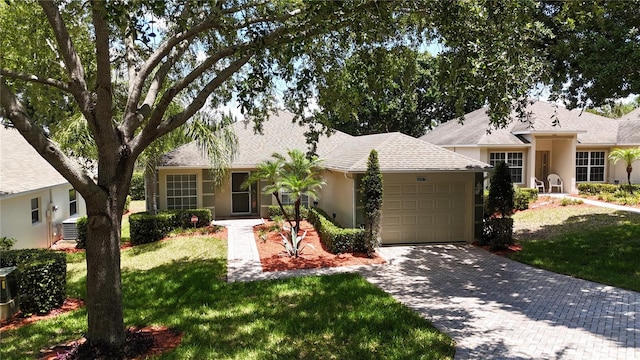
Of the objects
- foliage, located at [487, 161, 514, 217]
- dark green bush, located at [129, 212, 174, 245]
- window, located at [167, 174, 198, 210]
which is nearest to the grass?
dark green bush, located at [129, 212, 174, 245]

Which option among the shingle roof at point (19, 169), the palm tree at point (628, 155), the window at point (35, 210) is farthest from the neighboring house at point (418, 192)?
the palm tree at point (628, 155)

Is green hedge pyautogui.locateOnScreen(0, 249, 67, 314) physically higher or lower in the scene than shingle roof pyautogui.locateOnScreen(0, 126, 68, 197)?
lower

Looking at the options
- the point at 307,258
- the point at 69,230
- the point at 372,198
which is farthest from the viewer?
the point at 69,230

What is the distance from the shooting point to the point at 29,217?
14305 mm

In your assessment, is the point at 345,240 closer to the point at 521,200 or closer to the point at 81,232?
the point at 81,232

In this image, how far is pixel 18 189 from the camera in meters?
12.2

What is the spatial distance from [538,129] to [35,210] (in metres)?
23.8

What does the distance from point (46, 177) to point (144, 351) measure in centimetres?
1215

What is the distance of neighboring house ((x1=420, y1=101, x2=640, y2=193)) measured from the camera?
74.5ft

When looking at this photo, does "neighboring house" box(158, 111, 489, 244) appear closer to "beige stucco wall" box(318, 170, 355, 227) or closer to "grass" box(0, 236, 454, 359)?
"beige stucco wall" box(318, 170, 355, 227)

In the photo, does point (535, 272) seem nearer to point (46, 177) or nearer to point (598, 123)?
point (46, 177)

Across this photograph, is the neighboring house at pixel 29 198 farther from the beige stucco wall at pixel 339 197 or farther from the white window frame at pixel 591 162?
the white window frame at pixel 591 162

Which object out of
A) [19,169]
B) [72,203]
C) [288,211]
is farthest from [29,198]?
[288,211]

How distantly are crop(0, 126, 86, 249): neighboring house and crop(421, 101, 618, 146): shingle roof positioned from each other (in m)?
20.0
